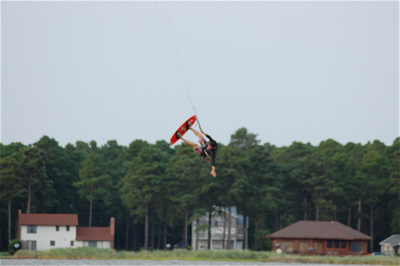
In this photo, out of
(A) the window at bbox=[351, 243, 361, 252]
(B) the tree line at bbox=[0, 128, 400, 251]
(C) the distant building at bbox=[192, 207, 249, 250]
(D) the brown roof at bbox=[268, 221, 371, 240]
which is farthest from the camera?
(C) the distant building at bbox=[192, 207, 249, 250]

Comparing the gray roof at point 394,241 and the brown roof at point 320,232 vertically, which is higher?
the brown roof at point 320,232

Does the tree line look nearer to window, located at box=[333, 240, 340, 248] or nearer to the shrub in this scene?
the shrub

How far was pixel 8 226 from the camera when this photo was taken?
282 feet

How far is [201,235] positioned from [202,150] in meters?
59.9

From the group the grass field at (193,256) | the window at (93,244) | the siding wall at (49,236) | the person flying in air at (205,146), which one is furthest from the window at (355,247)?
the person flying in air at (205,146)

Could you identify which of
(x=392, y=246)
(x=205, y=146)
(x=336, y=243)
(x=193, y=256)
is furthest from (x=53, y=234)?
A: (x=205, y=146)

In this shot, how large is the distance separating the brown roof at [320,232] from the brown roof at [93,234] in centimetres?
1954

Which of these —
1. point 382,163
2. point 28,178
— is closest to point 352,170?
point 382,163

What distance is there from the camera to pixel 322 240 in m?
76.4

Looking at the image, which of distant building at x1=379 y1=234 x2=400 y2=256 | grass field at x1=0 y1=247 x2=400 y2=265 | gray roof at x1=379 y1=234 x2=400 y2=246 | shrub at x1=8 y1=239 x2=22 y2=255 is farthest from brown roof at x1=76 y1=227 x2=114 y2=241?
gray roof at x1=379 y1=234 x2=400 y2=246

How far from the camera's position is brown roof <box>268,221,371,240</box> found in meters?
76.1

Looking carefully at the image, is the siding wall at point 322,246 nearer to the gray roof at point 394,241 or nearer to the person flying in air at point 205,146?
the gray roof at point 394,241

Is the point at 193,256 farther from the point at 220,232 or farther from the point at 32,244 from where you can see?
the point at 220,232

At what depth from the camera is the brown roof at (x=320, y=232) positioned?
7606 cm
